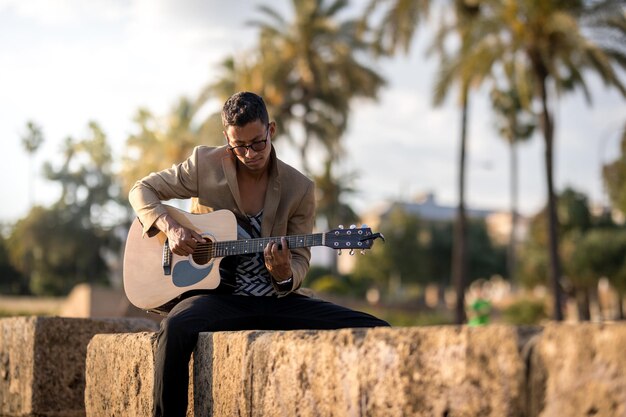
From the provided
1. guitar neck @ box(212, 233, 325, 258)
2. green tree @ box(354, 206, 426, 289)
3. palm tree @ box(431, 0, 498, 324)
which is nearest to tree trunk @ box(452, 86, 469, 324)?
palm tree @ box(431, 0, 498, 324)

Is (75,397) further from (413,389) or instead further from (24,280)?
(24,280)

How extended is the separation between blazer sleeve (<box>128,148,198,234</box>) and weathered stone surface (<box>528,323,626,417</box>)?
266 cm

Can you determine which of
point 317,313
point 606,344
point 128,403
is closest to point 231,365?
point 317,313

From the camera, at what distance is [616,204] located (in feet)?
129

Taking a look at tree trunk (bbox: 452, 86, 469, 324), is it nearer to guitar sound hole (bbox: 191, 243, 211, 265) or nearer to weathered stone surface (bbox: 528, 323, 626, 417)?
guitar sound hole (bbox: 191, 243, 211, 265)

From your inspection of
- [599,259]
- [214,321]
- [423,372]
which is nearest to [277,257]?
[214,321]

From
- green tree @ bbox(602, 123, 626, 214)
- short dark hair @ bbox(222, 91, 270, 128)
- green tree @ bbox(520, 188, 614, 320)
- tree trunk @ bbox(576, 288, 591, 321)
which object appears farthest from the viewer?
tree trunk @ bbox(576, 288, 591, 321)

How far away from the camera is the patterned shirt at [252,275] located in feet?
14.3

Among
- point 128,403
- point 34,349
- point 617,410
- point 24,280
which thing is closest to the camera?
point 617,410

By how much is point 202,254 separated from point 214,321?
551mm

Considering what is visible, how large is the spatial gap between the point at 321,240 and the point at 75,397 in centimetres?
223

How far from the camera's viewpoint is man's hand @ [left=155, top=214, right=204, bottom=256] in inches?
175

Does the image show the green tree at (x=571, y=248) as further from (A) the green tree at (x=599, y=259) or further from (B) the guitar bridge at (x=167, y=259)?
(B) the guitar bridge at (x=167, y=259)

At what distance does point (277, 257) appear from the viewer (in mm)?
4027
